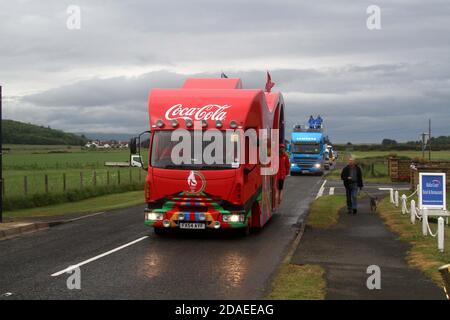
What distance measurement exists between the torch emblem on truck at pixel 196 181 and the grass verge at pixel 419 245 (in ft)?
14.7

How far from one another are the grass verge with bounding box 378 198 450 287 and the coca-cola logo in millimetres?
4979

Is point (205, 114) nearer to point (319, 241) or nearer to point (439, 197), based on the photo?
point (319, 241)

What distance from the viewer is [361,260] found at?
38.5 feet

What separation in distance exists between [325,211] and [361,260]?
989 centimetres

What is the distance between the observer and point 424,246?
1320 centimetres

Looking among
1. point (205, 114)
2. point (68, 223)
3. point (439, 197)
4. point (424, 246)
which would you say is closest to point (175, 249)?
point (205, 114)

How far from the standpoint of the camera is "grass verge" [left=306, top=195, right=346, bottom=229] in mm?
18062

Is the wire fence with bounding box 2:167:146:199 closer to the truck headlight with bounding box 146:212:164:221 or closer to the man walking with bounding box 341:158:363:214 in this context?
the truck headlight with bounding box 146:212:164:221

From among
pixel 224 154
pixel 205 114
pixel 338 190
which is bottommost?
pixel 338 190

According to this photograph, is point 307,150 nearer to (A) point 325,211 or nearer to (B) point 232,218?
(A) point 325,211
